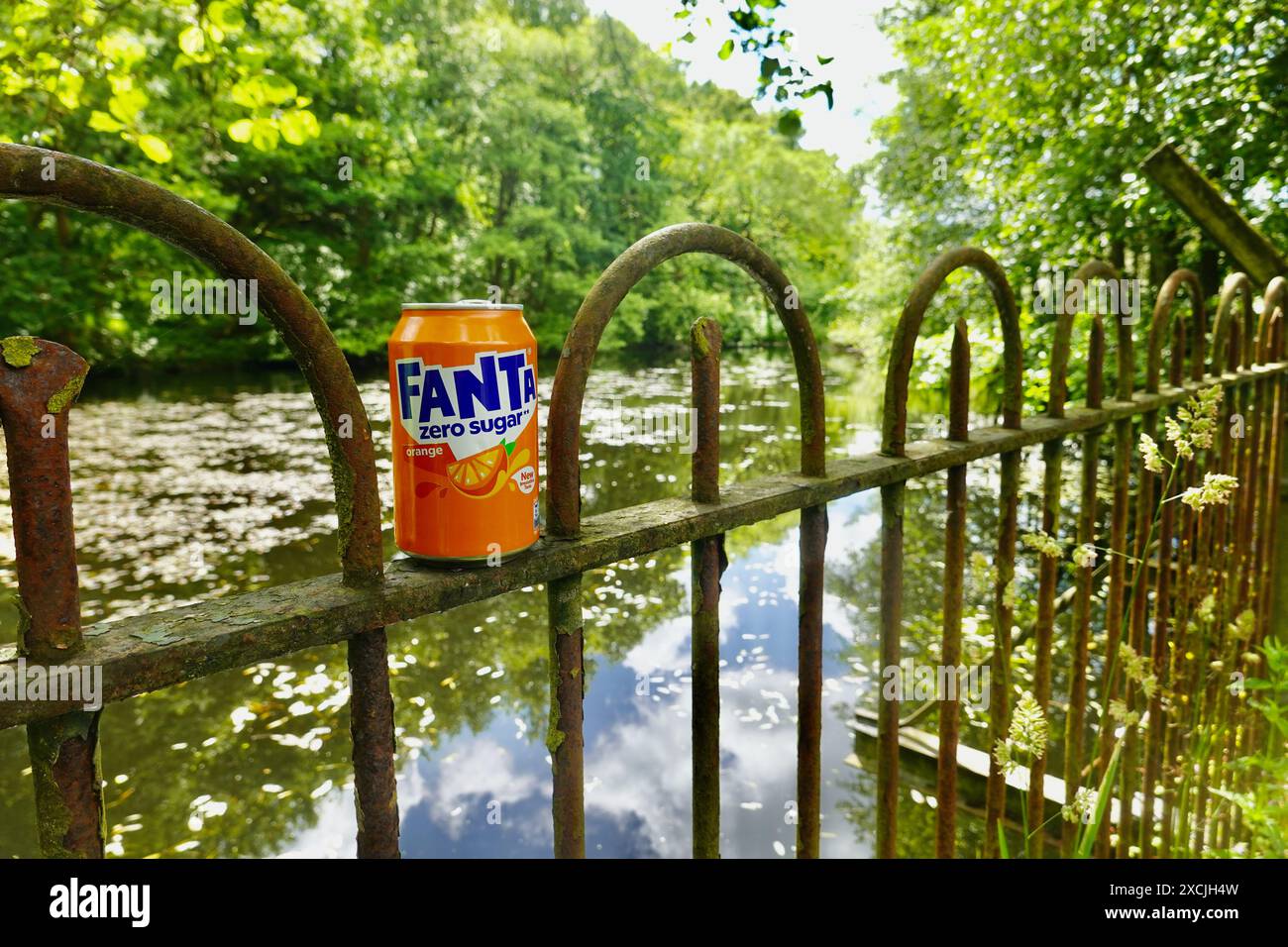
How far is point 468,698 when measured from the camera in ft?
21.9

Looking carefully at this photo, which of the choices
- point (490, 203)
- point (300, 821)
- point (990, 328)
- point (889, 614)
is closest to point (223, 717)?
point (300, 821)

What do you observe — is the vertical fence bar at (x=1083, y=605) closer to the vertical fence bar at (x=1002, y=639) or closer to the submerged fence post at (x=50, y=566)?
the vertical fence bar at (x=1002, y=639)

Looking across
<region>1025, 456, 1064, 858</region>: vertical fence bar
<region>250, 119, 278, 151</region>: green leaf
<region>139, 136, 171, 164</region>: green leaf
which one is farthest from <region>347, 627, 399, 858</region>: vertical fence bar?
<region>250, 119, 278, 151</region>: green leaf

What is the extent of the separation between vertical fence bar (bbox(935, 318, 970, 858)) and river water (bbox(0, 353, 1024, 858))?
3.19 ft

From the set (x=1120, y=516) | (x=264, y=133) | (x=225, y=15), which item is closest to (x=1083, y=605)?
(x=1120, y=516)

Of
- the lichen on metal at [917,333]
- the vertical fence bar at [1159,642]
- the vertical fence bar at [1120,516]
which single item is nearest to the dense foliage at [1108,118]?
the vertical fence bar at [1159,642]

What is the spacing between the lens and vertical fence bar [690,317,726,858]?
111cm

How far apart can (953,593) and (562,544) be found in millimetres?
940

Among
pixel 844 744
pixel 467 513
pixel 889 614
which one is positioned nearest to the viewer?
pixel 467 513

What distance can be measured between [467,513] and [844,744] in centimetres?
570

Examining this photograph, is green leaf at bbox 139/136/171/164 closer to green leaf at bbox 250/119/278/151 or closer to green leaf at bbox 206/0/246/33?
green leaf at bbox 250/119/278/151

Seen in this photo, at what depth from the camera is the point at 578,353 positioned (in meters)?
0.95

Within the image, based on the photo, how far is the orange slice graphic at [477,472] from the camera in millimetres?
913
